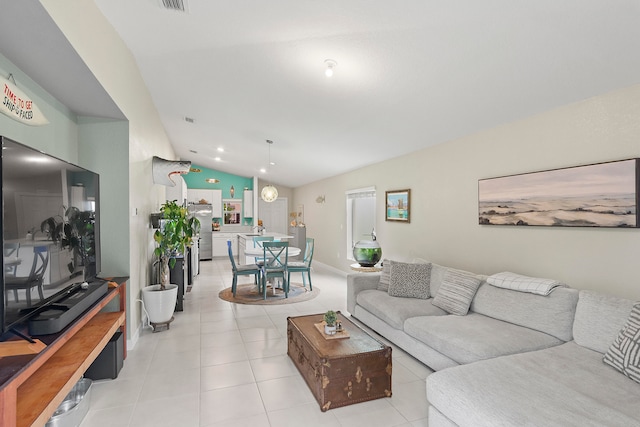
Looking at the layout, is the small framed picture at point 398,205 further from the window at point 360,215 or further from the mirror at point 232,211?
the mirror at point 232,211

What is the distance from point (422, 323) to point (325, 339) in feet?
2.96

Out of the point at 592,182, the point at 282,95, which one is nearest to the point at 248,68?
the point at 282,95

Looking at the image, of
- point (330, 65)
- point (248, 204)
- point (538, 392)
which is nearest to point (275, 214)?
point (248, 204)

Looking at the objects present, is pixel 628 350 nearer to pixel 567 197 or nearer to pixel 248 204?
pixel 567 197

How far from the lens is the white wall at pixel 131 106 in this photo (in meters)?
2.06

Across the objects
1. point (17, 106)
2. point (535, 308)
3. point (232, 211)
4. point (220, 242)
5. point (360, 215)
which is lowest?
point (220, 242)

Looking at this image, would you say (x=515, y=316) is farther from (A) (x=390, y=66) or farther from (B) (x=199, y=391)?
(B) (x=199, y=391)

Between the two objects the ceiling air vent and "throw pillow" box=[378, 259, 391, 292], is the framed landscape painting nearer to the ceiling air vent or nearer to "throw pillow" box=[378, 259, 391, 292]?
"throw pillow" box=[378, 259, 391, 292]

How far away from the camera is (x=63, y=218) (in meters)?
2.07

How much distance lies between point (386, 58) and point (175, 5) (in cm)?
163

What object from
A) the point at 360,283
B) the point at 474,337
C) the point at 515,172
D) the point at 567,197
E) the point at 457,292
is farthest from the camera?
the point at 360,283

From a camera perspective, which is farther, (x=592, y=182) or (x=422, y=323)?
(x=422, y=323)

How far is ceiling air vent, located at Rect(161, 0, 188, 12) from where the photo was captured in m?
2.27

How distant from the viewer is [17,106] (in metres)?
1.95
